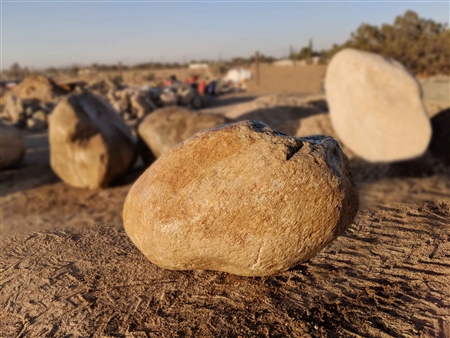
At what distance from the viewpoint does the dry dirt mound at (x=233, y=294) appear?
100 inches

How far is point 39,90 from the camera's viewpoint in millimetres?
17094

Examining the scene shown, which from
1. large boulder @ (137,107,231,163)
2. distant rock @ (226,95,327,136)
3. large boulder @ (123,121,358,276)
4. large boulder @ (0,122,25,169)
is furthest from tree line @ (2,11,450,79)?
large boulder @ (123,121,358,276)

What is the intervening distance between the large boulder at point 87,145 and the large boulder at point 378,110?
160 inches

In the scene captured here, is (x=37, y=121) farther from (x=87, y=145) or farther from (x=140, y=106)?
(x=87, y=145)

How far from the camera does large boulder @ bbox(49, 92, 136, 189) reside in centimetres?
673

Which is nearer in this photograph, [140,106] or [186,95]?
[140,106]

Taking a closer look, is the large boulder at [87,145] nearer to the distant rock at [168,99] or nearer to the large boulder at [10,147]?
the large boulder at [10,147]

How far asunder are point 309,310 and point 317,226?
57 cm

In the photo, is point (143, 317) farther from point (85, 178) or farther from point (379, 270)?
point (85, 178)

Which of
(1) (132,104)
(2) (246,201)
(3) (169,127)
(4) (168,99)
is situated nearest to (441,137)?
(3) (169,127)

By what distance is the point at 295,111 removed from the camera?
34.3ft

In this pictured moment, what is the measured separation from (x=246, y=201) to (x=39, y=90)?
1685 cm

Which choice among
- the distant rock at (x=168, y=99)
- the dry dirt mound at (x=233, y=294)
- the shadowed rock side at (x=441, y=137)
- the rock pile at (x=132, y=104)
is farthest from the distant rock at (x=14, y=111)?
the shadowed rock side at (x=441, y=137)

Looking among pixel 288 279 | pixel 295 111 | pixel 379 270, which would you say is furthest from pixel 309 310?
pixel 295 111
